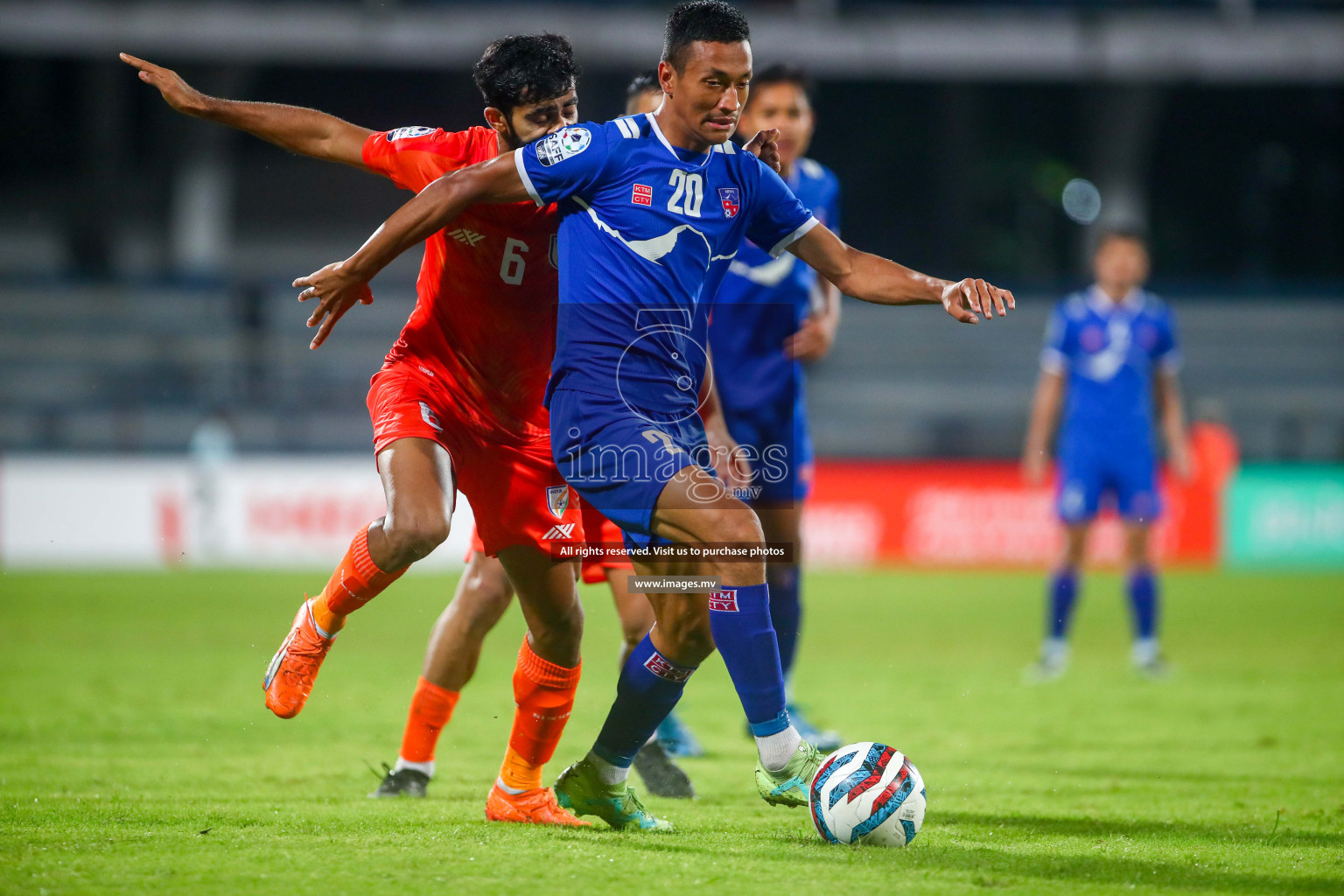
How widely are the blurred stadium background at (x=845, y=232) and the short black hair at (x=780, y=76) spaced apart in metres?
11.5

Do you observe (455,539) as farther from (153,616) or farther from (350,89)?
(350,89)

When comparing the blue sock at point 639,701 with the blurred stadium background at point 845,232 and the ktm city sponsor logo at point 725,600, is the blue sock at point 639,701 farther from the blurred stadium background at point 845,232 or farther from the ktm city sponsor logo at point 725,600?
the blurred stadium background at point 845,232

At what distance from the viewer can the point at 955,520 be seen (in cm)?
1814

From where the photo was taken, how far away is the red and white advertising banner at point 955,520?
17641 mm

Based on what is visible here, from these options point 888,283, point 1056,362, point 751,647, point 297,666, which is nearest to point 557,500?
point 751,647

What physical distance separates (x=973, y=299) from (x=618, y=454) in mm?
1127

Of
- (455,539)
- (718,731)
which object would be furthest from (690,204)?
(455,539)

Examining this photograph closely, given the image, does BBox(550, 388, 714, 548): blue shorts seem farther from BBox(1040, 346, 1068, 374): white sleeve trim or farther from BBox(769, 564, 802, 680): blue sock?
BBox(1040, 346, 1068, 374): white sleeve trim

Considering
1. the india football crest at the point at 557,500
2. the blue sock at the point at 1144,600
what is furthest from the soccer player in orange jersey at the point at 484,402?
the blue sock at the point at 1144,600

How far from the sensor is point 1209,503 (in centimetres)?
1764

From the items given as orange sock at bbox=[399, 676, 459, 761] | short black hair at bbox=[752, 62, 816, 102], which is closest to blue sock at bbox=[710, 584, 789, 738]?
orange sock at bbox=[399, 676, 459, 761]

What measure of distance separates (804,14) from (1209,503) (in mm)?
10689

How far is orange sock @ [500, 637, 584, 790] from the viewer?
4.35 metres

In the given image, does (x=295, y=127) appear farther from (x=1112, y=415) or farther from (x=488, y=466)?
(x=1112, y=415)
